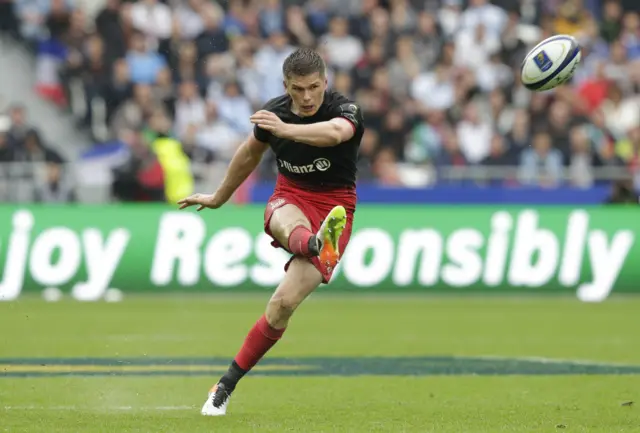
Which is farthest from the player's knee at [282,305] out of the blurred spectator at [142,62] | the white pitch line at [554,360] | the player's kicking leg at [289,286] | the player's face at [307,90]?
the blurred spectator at [142,62]

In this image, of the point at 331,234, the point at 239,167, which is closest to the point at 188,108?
the point at 239,167

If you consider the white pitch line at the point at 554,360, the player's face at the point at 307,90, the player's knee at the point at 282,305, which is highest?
the player's face at the point at 307,90

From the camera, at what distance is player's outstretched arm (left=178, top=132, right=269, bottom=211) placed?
350 inches

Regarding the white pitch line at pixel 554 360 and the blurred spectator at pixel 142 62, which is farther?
the blurred spectator at pixel 142 62

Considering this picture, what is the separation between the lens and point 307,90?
8383mm

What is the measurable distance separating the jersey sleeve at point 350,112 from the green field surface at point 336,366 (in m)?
1.74

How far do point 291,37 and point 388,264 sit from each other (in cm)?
663

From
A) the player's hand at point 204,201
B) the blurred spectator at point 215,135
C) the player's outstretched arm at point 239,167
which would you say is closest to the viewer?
the player's outstretched arm at point 239,167

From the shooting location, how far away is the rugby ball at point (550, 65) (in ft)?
32.3

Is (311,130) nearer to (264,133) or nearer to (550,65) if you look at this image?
(264,133)

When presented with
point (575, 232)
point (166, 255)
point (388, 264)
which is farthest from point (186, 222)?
point (575, 232)

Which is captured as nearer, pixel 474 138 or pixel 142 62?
pixel 474 138

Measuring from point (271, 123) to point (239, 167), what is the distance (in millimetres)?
996

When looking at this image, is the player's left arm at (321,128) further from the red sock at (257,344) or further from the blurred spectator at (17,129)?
the blurred spectator at (17,129)
